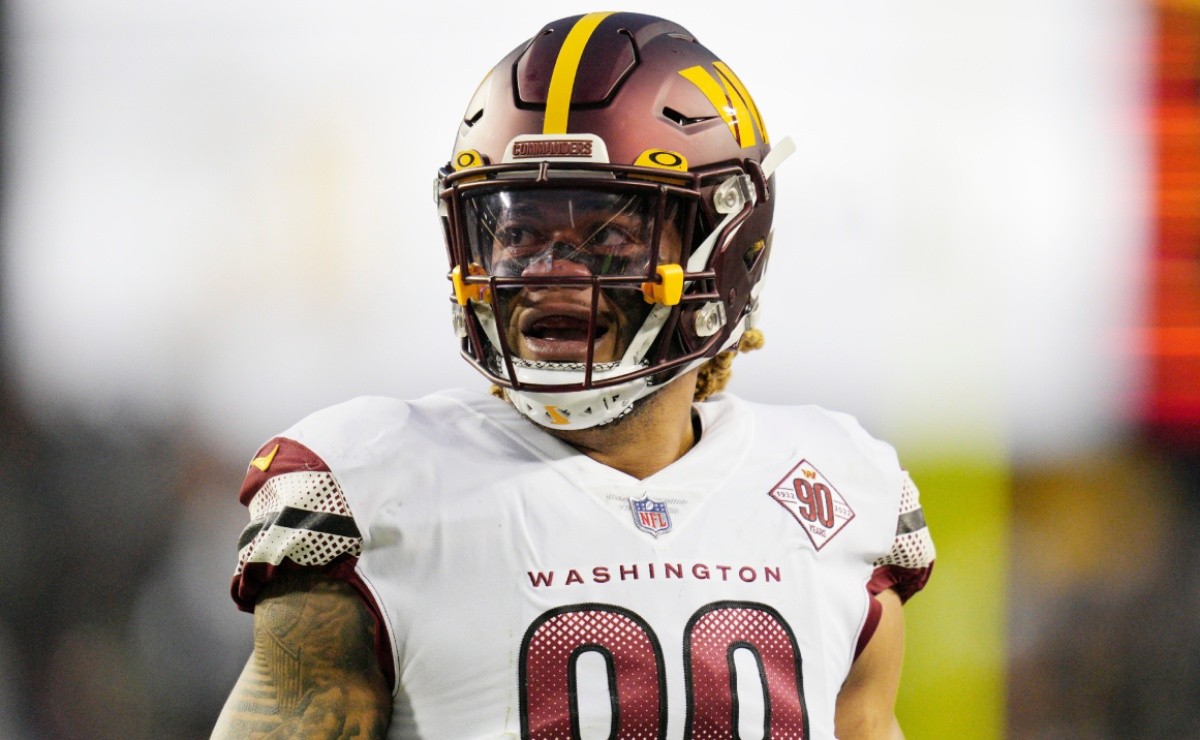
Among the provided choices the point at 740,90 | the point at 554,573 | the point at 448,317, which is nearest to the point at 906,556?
the point at 554,573

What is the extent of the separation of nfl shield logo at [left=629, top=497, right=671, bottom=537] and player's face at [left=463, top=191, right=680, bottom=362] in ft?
0.44

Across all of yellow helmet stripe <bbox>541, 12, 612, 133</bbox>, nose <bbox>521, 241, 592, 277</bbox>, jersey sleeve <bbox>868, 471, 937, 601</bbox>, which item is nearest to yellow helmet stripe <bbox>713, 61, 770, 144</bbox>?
yellow helmet stripe <bbox>541, 12, 612, 133</bbox>

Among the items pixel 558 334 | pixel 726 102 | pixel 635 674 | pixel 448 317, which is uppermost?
pixel 726 102

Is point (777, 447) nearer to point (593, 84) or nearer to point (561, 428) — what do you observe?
point (561, 428)

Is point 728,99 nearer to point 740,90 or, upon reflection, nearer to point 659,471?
point 740,90

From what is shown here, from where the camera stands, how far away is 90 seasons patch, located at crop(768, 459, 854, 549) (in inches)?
47.6

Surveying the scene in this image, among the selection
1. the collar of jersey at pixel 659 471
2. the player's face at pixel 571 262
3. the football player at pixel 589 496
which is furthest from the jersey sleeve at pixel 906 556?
the player's face at pixel 571 262

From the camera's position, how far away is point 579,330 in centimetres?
116

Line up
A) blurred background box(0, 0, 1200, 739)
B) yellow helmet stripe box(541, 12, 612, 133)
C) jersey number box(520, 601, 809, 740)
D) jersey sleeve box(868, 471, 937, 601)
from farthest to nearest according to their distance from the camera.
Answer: blurred background box(0, 0, 1200, 739) < jersey sleeve box(868, 471, 937, 601) < yellow helmet stripe box(541, 12, 612, 133) < jersey number box(520, 601, 809, 740)

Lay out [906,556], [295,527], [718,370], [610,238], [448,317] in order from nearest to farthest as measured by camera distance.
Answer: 1. [295,527]
2. [610,238]
3. [906,556]
4. [718,370]
5. [448,317]

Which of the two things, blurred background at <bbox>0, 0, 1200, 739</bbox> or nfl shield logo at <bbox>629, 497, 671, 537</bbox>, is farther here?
blurred background at <bbox>0, 0, 1200, 739</bbox>

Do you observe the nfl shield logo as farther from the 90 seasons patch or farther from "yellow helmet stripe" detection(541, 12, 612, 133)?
"yellow helmet stripe" detection(541, 12, 612, 133)

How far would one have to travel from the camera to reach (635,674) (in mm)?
1072

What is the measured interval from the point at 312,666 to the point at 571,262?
1.36 ft
